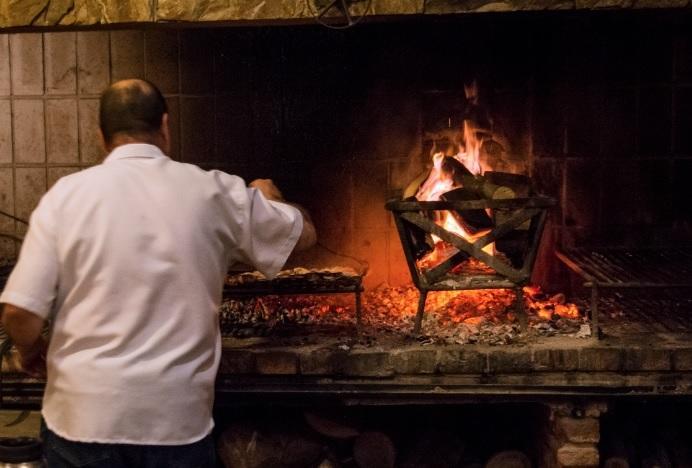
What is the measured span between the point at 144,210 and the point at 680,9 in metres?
3.30

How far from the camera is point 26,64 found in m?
6.00

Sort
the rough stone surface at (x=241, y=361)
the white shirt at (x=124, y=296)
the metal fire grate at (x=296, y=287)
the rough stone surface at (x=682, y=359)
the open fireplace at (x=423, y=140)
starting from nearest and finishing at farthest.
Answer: the white shirt at (x=124, y=296), the rough stone surface at (x=682, y=359), the rough stone surface at (x=241, y=361), the metal fire grate at (x=296, y=287), the open fireplace at (x=423, y=140)

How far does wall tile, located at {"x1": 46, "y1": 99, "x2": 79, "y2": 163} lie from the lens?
602 centimetres

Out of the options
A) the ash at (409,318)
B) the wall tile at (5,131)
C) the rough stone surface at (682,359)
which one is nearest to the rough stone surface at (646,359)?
the rough stone surface at (682,359)

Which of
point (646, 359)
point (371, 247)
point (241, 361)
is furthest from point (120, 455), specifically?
point (371, 247)

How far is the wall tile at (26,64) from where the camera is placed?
5990 millimetres

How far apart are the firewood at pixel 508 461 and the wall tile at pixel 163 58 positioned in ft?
10.9

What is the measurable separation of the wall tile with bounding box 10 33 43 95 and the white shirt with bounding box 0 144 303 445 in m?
3.57

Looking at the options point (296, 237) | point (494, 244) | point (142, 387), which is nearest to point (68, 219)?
point (142, 387)

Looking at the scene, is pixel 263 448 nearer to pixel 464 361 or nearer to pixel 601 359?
pixel 464 361

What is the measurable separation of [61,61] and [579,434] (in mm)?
4346

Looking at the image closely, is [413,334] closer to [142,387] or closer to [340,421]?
[340,421]

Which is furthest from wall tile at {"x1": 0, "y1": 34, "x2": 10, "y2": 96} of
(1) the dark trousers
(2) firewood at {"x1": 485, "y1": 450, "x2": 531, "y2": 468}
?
(2) firewood at {"x1": 485, "y1": 450, "x2": 531, "y2": 468}

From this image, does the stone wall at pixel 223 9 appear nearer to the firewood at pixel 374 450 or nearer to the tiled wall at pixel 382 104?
the tiled wall at pixel 382 104
